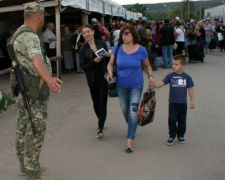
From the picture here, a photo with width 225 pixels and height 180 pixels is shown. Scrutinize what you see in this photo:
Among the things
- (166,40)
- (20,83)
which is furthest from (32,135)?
(166,40)

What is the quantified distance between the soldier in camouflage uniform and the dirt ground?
0.44 metres

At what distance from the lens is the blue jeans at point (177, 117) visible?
497cm

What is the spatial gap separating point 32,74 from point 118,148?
A: 1927mm

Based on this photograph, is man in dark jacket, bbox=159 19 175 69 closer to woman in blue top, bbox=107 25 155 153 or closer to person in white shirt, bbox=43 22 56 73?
person in white shirt, bbox=43 22 56 73

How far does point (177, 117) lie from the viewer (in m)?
5.05

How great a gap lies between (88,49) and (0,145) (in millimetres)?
1930

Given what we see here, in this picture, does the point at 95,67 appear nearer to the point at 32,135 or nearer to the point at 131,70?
the point at 131,70

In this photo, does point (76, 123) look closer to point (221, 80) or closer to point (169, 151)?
point (169, 151)

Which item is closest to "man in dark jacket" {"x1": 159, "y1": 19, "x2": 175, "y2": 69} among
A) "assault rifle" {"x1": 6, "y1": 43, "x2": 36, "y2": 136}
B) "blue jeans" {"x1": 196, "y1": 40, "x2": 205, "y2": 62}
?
"blue jeans" {"x1": 196, "y1": 40, "x2": 205, "y2": 62}

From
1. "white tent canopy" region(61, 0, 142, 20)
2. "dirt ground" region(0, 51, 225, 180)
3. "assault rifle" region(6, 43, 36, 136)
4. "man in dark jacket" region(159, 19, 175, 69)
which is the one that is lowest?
"dirt ground" region(0, 51, 225, 180)

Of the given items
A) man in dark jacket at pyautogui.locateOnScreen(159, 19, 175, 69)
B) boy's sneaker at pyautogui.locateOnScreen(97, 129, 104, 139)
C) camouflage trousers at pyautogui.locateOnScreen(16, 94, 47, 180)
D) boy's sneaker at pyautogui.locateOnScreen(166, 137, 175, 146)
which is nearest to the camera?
camouflage trousers at pyautogui.locateOnScreen(16, 94, 47, 180)

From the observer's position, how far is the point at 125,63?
4.81m

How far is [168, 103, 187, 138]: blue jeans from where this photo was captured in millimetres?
4969

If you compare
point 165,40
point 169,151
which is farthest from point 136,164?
point 165,40
